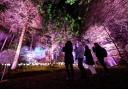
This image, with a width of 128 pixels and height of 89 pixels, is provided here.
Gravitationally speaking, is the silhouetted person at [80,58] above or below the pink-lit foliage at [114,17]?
below

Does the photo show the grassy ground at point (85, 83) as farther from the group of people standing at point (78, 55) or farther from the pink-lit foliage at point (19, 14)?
the pink-lit foliage at point (19, 14)

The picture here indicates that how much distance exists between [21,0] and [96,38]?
9.27 metres

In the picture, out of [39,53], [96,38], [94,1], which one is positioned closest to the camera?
[94,1]

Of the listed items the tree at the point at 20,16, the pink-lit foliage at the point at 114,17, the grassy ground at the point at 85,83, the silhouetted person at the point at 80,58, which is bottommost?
the grassy ground at the point at 85,83

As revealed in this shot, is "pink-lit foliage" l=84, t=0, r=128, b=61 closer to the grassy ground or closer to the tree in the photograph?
the tree

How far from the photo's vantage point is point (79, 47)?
40.3ft

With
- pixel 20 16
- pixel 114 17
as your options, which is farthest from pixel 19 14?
pixel 114 17

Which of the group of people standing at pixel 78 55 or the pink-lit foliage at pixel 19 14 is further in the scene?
the pink-lit foliage at pixel 19 14

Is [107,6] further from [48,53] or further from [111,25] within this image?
[48,53]

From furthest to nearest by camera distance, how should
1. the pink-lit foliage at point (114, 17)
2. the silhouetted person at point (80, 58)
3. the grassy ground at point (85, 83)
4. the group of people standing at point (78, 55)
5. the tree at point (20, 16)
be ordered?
the tree at point (20, 16) → the pink-lit foliage at point (114, 17) → the silhouetted person at point (80, 58) → the group of people standing at point (78, 55) → the grassy ground at point (85, 83)

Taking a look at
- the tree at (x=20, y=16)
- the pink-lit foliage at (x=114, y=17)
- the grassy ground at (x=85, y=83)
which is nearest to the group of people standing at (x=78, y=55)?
the grassy ground at (x=85, y=83)

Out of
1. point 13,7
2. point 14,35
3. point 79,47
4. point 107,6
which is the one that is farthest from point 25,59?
point 79,47

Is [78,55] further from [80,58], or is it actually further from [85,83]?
[85,83]

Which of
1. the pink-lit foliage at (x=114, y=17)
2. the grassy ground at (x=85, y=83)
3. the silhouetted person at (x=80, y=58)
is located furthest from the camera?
the pink-lit foliage at (x=114, y=17)
